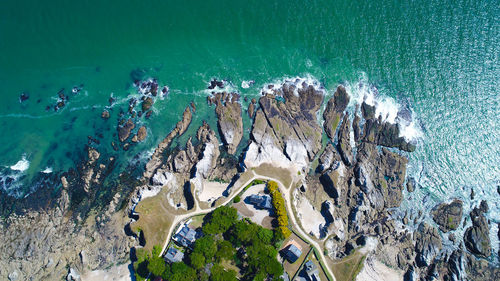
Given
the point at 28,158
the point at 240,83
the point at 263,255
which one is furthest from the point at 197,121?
the point at 28,158

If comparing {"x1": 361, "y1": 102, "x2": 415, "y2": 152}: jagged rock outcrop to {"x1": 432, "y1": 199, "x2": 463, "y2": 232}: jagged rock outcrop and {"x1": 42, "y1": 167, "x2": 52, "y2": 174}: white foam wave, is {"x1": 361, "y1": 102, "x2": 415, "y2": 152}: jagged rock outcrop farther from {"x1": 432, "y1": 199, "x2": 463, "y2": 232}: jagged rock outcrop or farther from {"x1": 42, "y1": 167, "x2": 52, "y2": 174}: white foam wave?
{"x1": 42, "y1": 167, "x2": 52, "y2": 174}: white foam wave

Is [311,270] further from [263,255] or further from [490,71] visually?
[490,71]

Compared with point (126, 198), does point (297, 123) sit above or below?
above

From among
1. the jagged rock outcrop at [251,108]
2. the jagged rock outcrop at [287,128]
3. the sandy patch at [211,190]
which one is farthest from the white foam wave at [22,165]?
the jagged rock outcrop at [251,108]

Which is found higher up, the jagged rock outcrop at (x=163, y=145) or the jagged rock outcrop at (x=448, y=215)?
the jagged rock outcrop at (x=163, y=145)

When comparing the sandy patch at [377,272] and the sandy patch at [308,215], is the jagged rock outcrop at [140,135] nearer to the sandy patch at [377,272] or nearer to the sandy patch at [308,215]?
the sandy patch at [308,215]

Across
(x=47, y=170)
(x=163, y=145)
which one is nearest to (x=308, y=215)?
(x=163, y=145)

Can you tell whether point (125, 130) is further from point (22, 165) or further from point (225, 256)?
point (225, 256)
